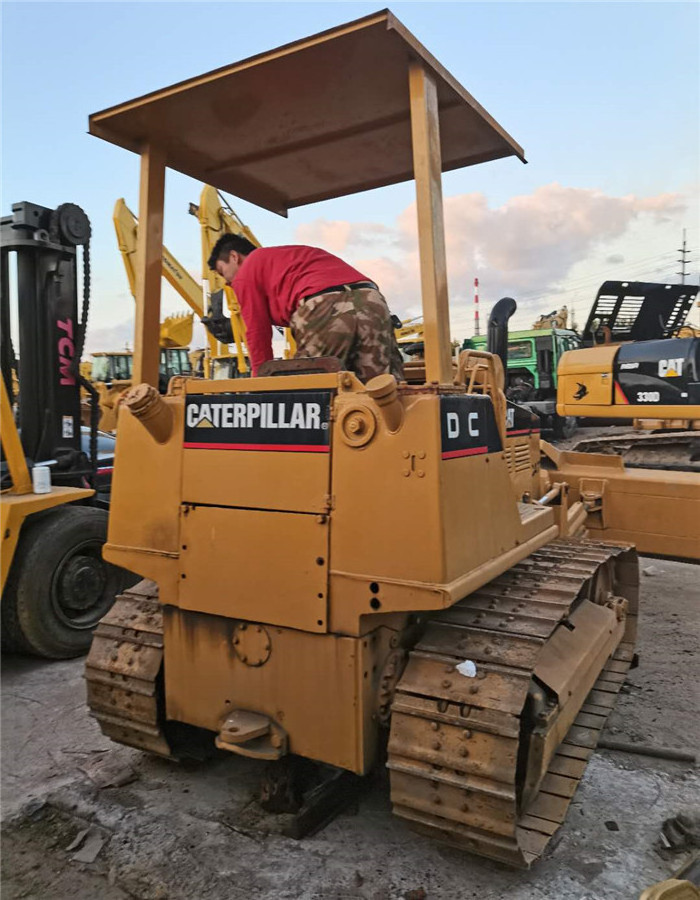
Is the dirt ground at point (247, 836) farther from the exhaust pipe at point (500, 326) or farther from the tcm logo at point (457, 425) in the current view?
the exhaust pipe at point (500, 326)

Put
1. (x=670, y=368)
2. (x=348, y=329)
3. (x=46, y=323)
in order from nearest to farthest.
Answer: (x=348, y=329)
(x=46, y=323)
(x=670, y=368)

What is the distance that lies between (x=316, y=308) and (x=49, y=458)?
3.30 m

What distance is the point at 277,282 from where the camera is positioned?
312cm

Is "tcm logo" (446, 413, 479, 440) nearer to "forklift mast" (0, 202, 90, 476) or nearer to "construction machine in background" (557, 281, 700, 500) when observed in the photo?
"forklift mast" (0, 202, 90, 476)

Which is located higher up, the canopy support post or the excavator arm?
the excavator arm

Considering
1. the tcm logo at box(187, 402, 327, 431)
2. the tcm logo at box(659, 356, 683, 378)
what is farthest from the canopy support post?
the tcm logo at box(659, 356, 683, 378)

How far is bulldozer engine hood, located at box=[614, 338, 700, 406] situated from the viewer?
744 centimetres

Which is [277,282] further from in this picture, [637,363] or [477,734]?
[637,363]

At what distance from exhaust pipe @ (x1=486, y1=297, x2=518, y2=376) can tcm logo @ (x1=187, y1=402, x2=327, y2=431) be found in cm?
182

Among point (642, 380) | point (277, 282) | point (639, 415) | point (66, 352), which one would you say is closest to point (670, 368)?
point (642, 380)

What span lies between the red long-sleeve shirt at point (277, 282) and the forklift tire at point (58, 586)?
2.42m

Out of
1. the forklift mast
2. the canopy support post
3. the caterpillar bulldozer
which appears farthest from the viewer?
the forklift mast

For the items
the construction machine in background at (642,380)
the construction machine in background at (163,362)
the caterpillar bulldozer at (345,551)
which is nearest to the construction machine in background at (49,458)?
the caterpillar bulldozer at (345,551)

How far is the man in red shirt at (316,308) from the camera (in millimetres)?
3031
